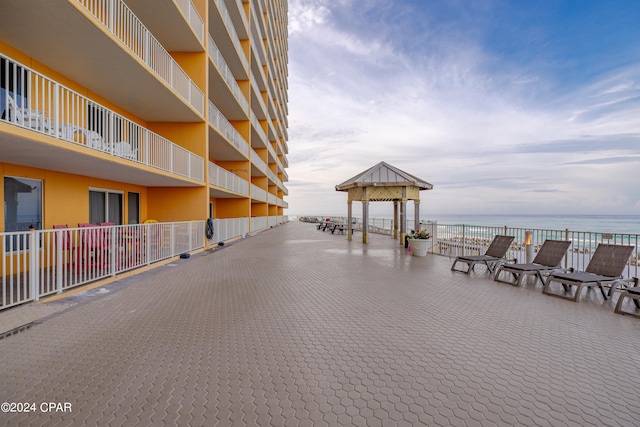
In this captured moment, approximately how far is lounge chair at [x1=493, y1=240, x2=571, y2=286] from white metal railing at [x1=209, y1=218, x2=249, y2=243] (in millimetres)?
12015

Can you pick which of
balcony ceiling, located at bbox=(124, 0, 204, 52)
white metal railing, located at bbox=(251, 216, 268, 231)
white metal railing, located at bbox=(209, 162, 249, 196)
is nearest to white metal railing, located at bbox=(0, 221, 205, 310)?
white metal railing, located at bbox=(209, 162, 249, 196)

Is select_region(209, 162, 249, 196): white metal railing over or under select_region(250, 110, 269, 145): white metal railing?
under

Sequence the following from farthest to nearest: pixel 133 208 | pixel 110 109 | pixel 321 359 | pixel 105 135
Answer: pixel 133 208 < pixel 110 109 < pixel 105 135 < pixel 321 359

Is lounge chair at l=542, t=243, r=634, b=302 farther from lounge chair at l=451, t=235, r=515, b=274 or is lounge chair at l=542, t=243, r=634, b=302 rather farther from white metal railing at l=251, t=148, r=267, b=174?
white metal railing at l=251, t=148, r=267, b=174

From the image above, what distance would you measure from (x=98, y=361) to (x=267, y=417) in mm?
2305

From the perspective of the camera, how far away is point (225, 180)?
16.8 meters

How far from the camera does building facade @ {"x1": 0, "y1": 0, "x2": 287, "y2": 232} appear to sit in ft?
21.0

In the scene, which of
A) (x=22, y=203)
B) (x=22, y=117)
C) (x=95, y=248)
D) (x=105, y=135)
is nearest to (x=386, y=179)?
(x=105, y=135)

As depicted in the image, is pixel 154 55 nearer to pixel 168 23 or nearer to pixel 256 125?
pixel 168 23

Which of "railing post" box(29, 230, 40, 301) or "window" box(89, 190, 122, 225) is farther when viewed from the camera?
"window" box(89, 190, 122, 225)

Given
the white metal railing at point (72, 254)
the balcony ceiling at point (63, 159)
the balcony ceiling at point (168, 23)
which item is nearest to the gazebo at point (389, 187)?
the white metal railing at point (72, 254)

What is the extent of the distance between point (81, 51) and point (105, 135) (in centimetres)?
244

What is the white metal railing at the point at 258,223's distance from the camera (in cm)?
2453

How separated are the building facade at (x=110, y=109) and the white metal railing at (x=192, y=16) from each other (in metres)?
0.06
